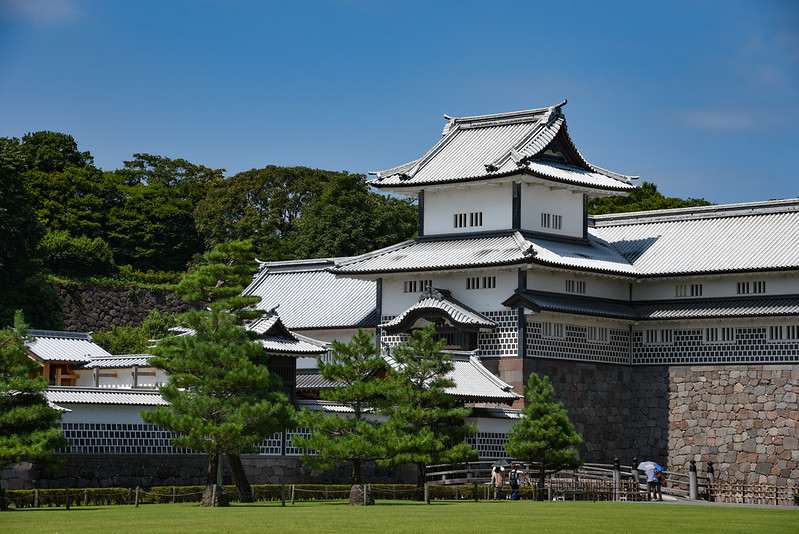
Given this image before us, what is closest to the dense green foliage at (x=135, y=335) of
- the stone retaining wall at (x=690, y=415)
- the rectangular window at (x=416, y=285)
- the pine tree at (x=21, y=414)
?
the rectangular window at (x=416, y=285)

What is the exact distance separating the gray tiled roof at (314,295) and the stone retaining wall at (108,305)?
1470 cm

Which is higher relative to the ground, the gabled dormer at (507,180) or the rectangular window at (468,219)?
the gabled dormer at (507,180)

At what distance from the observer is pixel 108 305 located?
3120 inches

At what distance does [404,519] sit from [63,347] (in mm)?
28390

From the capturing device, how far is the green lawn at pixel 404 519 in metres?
29.0

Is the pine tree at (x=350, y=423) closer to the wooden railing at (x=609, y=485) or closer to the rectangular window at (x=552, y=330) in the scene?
the wooden railing at (x=609, y=485)

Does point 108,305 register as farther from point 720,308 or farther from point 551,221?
point 720,308

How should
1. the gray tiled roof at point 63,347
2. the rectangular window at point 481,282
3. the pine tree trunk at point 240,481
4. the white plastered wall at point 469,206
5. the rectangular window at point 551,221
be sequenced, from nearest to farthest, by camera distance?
1. the pine tree trunk at point 240,481
2. the rectangular window at point 481,282
3. the white plastered wall at point 469,206
4. the gray tiled roof at point 63,347
5. the rectangular window at point 551,221

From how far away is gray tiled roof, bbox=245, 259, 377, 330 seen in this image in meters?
59.0

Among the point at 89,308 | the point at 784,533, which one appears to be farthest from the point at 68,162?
the point at 784,533

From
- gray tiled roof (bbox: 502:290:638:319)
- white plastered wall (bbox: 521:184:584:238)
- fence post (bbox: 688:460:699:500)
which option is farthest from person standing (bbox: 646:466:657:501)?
white plastered wall (bbox: 521:184:584:238)

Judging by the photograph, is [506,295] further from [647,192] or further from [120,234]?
[120,234]

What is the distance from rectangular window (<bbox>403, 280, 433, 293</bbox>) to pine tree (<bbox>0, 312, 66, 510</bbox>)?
807 inches

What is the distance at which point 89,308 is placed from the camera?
257 feet
